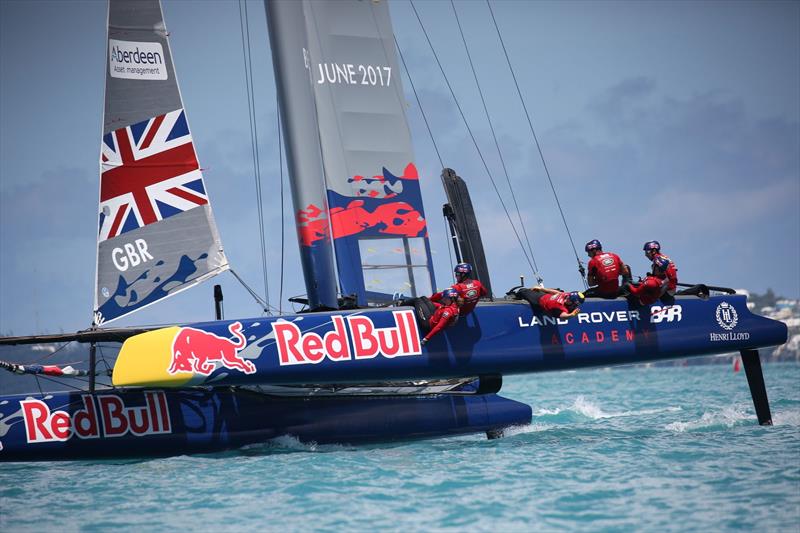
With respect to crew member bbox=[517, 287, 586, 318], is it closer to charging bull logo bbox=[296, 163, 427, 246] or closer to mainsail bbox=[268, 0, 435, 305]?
mainsail bbox=[268, 0, 435, 305]

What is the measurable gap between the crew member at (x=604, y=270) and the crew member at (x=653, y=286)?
0.15 metres

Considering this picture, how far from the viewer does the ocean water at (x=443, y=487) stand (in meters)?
5.41

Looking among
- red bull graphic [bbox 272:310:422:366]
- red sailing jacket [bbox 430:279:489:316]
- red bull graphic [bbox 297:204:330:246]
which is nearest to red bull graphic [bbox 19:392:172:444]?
red bull graphic [bbox 272:310:422:366]

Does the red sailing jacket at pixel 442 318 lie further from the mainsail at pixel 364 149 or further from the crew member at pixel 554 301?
the mainsail at pixel 364 149

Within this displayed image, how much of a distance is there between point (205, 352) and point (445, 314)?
2.20 metres

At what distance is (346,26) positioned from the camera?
10867mm

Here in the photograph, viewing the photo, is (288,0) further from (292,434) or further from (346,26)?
(292,434)

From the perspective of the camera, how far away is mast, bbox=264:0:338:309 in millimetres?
10031

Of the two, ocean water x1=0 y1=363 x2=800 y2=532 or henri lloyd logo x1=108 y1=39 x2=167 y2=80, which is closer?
ocean water x1=0 y1=363 x2=800 y2=532

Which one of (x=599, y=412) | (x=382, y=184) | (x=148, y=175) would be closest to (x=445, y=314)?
(x=382, y=184)

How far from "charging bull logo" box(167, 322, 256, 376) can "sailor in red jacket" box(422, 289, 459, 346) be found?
170 cm

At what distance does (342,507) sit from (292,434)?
134 inches

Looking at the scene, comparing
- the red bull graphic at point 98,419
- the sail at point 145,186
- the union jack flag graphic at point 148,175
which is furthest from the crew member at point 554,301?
the red bull graphic at point 98,419

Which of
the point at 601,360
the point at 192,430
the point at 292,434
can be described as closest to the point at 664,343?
the point at 601,360
